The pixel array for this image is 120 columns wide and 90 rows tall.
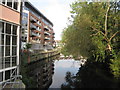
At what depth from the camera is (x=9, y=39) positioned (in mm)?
6613

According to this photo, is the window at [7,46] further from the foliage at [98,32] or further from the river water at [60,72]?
the foliage at [98,32]

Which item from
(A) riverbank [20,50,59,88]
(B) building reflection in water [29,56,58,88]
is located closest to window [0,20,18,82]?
(A) riverbank [20,50,59,88]

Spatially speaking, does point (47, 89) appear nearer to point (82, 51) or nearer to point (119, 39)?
point (82, 51)

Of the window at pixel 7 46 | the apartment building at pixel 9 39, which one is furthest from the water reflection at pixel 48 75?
the window at pixel 7 46

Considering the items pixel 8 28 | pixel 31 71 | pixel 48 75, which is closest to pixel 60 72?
pixel 48 75

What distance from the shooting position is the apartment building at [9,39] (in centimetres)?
611

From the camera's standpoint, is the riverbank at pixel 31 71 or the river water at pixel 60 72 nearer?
the riverbank at pixel 31 71

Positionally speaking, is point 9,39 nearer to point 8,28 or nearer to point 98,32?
point 8,28

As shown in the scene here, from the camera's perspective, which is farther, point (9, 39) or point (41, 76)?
point (41, 76)

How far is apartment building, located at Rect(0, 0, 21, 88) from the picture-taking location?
241 inches

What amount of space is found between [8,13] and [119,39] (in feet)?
27.1

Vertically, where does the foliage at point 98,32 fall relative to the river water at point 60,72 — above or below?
above

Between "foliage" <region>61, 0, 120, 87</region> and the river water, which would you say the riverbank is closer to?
the river water

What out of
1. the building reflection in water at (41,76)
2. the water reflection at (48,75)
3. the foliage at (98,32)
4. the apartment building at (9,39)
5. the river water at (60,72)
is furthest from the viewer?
the river water at (60,72)
